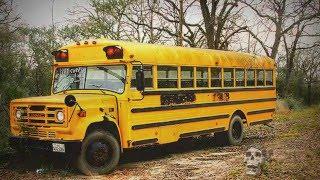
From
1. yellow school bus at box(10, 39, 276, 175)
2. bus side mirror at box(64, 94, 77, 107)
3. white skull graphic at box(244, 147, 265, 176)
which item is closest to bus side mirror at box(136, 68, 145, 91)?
yellow school bus at box(10, 39, 276, 175)

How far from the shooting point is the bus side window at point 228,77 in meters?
12.6

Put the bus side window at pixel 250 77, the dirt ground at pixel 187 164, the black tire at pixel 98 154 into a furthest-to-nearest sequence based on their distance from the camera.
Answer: the bus side window at pixel 250 77
the black tire at pixel 98 154
the dirt ground at pixel 187 164

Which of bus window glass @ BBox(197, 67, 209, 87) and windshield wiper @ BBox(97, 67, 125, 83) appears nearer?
windshield wiper @ BBox(97, 67, 125, 83)

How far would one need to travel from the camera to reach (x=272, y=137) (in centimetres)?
1467

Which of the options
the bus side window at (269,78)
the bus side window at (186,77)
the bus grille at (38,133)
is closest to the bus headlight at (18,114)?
the bus grille at (38,133)

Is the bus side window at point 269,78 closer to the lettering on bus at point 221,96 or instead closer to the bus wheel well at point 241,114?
the bus wheel well at point 241,114

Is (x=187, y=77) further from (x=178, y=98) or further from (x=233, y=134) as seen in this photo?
(x=233, y=134)

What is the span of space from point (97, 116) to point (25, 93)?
6.24m

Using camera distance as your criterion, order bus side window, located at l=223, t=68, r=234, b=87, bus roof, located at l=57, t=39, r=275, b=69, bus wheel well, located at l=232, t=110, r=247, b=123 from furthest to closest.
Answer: bus wheel well, located at l=232, t=110, r=247, b=123, bus side window, located at l=223, t=68, r=234, b=87, bus roof, located at l=57, t=39, r=275, b=69

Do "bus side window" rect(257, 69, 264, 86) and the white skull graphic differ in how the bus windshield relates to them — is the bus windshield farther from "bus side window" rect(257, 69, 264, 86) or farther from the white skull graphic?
"bus side window" rect(257, 69, 264, 86)

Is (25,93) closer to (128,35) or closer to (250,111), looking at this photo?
(250,111)

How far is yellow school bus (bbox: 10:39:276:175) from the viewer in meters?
8.41

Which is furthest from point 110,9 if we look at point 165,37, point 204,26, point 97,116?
point 97,116

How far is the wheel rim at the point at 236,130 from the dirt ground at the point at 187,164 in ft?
1.69
